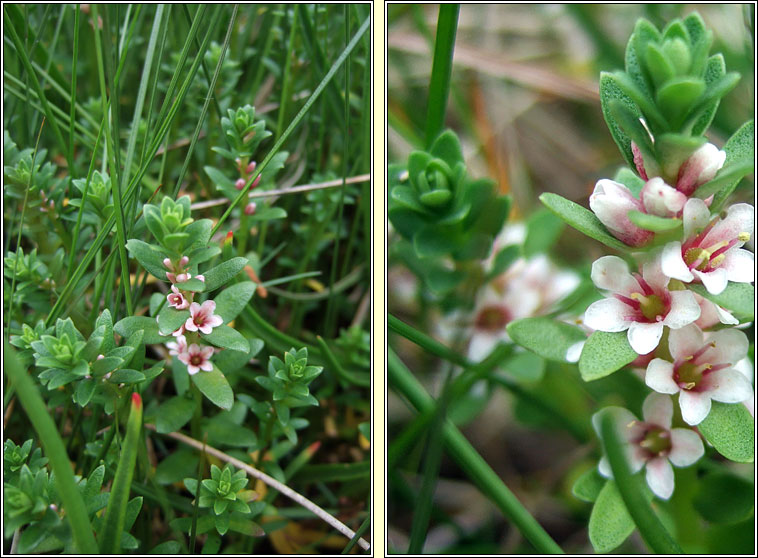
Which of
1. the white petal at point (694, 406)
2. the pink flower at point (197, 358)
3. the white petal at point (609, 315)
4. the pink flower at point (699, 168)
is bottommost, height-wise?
the pink flower at point (197, 358)

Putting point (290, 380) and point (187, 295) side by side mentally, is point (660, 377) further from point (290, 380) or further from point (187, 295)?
point (187, 295)

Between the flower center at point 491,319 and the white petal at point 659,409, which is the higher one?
the white petal at point 659,409

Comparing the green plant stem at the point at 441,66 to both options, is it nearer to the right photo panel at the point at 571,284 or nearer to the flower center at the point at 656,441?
the right photo panel at the point at 571,284

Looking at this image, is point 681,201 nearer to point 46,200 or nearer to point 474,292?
point 474,292

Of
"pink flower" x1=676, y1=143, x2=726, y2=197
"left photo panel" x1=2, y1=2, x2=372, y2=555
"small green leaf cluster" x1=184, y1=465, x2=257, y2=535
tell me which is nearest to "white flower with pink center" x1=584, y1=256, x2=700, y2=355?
"pink flower" x1=676, y1=143, x2=726, y2=197

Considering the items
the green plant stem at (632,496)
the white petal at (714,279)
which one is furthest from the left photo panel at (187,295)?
the white petal at (714,279)

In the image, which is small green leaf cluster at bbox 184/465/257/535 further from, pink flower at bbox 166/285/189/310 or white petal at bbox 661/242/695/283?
white petal at bbox 661/242/695/283

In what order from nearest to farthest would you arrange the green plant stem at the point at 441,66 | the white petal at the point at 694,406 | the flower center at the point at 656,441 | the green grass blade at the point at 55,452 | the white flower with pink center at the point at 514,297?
the green grass blade at the point at 55,452 < the white petal at the point at 694,406 < the flower center at the point at 656,441 < the green plant stem at the point at 441,66 < the white flower with pink center at the point at 514,297

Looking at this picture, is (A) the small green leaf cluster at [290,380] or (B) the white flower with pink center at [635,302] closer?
(B) the white flower with pink center at [635,302]
